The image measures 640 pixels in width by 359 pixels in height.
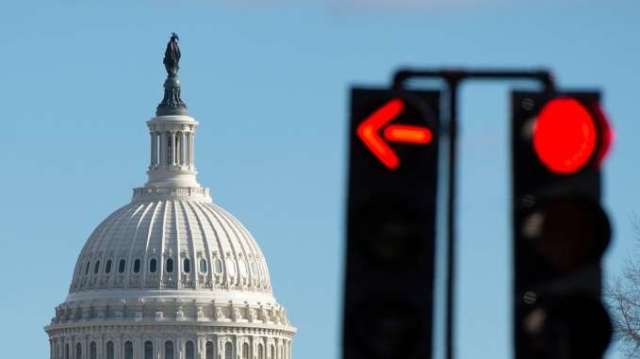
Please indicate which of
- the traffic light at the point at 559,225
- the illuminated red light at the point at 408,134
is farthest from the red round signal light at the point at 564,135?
the illuminated red light at the point at 408,134

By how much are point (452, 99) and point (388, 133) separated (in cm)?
70

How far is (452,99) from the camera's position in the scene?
18.0 meters

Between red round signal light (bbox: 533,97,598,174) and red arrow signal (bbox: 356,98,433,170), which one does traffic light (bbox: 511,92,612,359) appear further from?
red arrow signal (bbox: 356,98,433,170)

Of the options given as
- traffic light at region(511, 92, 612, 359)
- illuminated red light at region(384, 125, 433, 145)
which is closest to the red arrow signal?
illuminated red light at region(384, 125, 433, 145)

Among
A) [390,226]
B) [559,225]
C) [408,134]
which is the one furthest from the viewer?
[408,134]

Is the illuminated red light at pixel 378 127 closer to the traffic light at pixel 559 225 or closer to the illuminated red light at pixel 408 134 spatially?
the illuminated red light at pixel 408 134

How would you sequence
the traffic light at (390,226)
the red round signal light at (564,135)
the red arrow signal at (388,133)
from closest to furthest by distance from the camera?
the traffic light at (390,226) < the red round signal light at (564,135) < the red arrow signal at (388,133)

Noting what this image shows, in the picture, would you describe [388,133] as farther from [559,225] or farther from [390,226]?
[559,225]

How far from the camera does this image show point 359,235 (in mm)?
17156

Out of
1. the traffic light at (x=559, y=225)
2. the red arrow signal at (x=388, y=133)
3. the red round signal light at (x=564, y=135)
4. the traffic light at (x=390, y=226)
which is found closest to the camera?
the traffic light at (x=559, y=225)

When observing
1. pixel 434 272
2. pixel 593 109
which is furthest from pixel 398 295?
pixel 593 109

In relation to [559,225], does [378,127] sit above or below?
above

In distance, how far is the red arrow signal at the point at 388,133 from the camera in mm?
17344

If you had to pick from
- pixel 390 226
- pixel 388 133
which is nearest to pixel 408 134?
pixel 388 133
